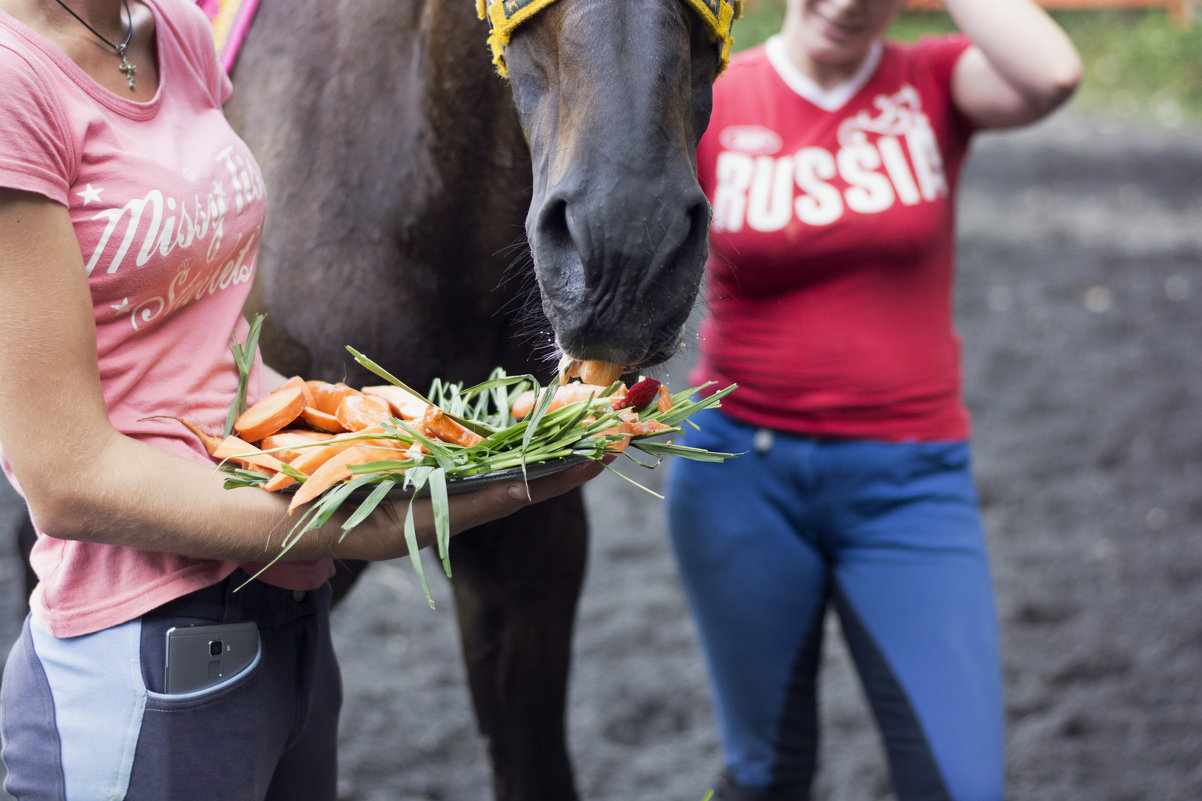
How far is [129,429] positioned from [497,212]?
71cm

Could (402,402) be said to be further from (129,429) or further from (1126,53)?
(1126,53)

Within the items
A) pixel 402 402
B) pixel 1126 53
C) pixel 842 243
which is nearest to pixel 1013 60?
pixel 842 243

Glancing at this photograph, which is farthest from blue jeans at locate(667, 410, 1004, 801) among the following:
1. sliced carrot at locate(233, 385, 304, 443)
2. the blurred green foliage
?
the blurred green foliage

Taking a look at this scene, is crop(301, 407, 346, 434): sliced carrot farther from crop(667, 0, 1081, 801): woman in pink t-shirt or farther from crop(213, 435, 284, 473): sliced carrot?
crop(667, 0, 1081, 801): woman in pink t-shirt

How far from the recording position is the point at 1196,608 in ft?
12.0

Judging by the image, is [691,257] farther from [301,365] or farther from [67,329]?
[301,365]

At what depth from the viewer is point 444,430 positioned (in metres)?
1.30

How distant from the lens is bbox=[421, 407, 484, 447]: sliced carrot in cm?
130

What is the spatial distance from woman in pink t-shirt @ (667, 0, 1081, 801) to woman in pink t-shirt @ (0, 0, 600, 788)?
962 millimetres

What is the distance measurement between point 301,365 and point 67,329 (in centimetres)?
75

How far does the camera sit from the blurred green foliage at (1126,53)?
11.3 m

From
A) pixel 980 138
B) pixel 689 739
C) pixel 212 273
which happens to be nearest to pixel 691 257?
pixel 212 273

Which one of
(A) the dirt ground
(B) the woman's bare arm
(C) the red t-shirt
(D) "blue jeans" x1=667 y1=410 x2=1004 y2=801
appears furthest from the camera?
(A) the dirt ground

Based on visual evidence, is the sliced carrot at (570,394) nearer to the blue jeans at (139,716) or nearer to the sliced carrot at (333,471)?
the sliced carrot at (333,471)
